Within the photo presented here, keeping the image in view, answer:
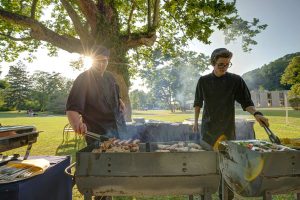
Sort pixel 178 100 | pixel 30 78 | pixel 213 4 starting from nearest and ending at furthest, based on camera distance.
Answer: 1. pixel 213 4
2. pixel 178 100
3. pixel 30 78

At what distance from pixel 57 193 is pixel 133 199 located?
2.32 m

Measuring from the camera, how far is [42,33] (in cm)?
989

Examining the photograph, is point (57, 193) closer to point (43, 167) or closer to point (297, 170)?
point (43, 167)

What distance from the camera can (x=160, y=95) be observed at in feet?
271

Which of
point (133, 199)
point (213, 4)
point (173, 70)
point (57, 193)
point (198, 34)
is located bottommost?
point (133, 199)

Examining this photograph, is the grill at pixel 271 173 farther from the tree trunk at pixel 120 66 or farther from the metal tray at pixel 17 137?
the tree trunk at pixel 120 66

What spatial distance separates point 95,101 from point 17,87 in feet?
309

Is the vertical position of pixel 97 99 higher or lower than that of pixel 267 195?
higher

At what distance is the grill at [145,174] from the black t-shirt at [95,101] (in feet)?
3.39

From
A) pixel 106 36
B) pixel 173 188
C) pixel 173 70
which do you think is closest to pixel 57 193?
pixel 173 188

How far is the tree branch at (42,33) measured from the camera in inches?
373

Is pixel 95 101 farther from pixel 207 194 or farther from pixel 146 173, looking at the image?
pixel 207 194

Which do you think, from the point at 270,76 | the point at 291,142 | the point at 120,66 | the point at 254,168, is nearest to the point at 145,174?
the point at 254,168

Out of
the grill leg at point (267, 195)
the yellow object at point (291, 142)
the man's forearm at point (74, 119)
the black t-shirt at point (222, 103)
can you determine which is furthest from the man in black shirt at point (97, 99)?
the yellow object at point (291, 142)
